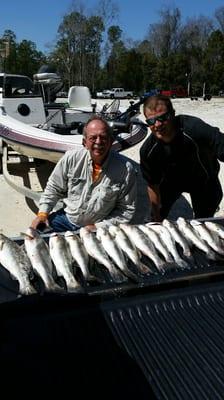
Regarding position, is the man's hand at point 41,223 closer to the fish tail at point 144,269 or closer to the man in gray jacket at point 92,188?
the man in gray jacket at point 92,188

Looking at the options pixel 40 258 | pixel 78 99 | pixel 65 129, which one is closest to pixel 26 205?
pixel 65 129

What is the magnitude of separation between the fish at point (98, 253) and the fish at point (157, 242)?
30cm

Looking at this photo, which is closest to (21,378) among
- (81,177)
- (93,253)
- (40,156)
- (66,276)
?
(66,276)

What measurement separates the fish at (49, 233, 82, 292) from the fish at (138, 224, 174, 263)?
1.60ft

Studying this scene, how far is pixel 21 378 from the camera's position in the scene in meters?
1.62

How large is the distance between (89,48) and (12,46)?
10.2m

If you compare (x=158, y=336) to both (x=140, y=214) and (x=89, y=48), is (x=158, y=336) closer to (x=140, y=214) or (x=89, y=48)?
(x=140, y=214)

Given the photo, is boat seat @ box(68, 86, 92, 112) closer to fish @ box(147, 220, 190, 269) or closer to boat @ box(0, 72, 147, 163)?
boat @ box(0, 72, 147, 163)

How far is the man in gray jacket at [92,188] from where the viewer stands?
11.8 ft

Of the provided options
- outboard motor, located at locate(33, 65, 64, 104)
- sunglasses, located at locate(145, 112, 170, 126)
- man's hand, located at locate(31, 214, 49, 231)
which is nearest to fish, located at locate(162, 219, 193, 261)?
sunglasses, located at locate(145, 112, 170, 126)

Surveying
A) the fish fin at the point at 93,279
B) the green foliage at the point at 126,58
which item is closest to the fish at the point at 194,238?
the fish fin at the point at 93,279

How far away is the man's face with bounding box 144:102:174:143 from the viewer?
3.35m

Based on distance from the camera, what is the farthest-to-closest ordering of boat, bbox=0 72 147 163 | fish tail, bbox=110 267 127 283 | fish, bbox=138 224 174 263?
boat, bbox=0 72 147 163 → fish, bbox=138 224 174 263 → fish tail, bbox=110 267 127 283

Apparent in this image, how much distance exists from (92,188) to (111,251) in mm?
1353
